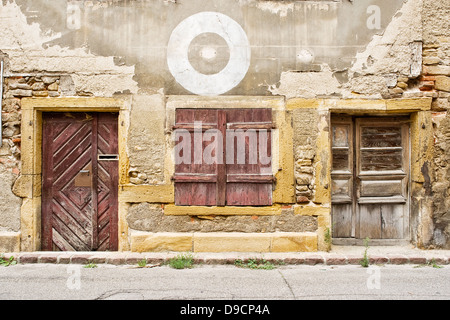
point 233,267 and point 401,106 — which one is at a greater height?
point 401,106

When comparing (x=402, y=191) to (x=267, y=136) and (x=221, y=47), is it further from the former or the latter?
(x=221, y=47)

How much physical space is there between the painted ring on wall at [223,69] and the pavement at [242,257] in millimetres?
2403

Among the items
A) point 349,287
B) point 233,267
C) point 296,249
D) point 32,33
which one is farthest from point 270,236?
point 32,33

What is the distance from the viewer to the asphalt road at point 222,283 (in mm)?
3734

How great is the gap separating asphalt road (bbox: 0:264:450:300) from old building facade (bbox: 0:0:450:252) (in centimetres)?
71

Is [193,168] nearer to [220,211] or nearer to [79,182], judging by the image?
[220,211]

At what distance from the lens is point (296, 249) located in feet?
16.8

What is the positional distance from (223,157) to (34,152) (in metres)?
2.80

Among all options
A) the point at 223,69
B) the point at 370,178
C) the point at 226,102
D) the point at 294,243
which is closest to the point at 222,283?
the point at 294,243

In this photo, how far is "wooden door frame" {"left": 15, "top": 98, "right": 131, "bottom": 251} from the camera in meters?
5.19
